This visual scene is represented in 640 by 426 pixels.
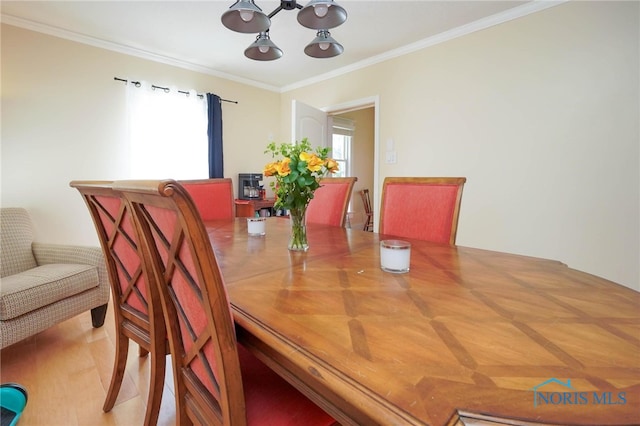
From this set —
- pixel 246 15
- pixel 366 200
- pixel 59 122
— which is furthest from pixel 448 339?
pixel 366 200

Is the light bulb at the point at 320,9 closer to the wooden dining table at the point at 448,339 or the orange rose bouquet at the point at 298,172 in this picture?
the orange rose bouquet at the point at 298,172

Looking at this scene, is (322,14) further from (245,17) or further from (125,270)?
(125,270)

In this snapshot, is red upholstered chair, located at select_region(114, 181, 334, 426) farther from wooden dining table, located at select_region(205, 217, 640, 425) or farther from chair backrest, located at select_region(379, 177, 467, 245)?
chair backrest, located at select_region(379, 177, 467, 245)

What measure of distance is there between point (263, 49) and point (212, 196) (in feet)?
3.65

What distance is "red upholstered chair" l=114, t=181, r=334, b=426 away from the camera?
1.81 feet

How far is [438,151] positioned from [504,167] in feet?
2.03

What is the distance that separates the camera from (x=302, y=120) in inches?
143

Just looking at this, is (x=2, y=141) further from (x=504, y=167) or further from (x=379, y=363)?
(x=504, y=167)

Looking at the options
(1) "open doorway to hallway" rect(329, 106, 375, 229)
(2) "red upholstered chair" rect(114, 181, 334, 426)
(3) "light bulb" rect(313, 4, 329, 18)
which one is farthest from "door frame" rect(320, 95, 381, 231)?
(2) "red upholstered chair" rect(114, 181, 334, 426)

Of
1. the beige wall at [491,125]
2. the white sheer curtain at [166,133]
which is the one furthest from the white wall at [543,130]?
the white sheer curtain at [166,133]

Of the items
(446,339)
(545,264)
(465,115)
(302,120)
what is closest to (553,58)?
(465,115)

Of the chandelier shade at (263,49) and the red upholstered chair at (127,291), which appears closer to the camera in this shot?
the red upholstered chair at (127,291)

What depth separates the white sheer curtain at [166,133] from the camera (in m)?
3.24

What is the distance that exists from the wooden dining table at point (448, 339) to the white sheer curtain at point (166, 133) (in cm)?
286
